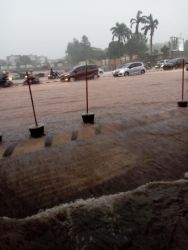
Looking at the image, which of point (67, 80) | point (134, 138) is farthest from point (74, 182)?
point (67, 80)

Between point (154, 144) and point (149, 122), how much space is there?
1.11 meters

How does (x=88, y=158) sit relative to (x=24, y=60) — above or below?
below

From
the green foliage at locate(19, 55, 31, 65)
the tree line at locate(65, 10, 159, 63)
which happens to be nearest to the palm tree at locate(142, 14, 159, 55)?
the tree line at locate(65, 10, 159, 63)

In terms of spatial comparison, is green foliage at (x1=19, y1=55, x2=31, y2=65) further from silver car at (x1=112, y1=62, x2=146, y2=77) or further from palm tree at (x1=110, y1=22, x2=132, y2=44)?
silver car at (x1=112, y1=62, x2=146, y2=77)

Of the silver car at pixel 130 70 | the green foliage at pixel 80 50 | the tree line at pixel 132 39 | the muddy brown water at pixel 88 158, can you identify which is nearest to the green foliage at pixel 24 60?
the green foliage at pixel 80 50

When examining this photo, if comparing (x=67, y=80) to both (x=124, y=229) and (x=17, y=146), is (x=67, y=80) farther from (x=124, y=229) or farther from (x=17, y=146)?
(x=124, y=229)

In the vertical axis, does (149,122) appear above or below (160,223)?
above

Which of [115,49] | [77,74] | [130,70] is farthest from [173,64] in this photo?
[115,49]

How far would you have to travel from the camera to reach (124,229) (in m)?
3.62

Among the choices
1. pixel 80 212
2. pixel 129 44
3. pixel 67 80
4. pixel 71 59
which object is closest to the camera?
pixel 80 212

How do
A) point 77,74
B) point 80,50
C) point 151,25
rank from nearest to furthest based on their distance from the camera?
point 77,74
point 151,25
point 80,50

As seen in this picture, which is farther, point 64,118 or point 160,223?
point 64,118

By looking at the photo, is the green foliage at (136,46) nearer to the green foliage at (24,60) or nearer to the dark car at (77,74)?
the dark car at (77,74)

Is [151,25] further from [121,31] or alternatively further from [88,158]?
[88,158]
